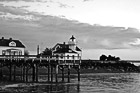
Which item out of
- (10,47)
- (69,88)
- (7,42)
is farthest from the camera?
(7,42)

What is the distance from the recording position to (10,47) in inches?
3888

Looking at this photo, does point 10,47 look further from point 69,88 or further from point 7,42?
point 69,88

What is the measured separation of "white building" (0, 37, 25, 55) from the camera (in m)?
97.2

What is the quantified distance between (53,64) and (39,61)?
11.4 ft

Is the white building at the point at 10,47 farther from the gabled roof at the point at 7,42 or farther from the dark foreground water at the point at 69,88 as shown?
the dark foreground water at the point at 69,88

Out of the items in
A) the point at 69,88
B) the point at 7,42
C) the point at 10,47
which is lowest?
the point at 69,88

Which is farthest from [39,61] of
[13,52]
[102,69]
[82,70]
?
[102,69]

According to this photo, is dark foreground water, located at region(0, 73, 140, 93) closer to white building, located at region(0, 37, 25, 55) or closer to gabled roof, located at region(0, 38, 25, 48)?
white building, located at region(0, 37, 25, 55)

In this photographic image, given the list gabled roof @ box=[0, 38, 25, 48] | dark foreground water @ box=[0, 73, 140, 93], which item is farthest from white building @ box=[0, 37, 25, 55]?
dark foreground water @ box=[0, 73, 140, 93]

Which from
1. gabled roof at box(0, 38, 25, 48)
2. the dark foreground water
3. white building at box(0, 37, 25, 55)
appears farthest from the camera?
gabled roof at box(0, 38, 25, 48)

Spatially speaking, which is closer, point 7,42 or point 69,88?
point 69,88

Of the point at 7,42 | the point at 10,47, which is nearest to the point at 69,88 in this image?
the point at 10,47

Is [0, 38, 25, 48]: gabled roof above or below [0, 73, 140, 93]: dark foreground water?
above

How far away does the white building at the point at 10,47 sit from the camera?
319ft
